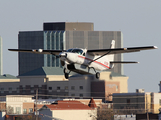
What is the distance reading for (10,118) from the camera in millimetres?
117625

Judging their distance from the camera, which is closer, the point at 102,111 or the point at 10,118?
the point at 10,118

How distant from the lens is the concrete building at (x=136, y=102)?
5738 inches

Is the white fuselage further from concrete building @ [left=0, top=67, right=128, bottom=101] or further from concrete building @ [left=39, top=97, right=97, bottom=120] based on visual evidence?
concrete building @ [left=0, top=67, right=128, bottom=101]

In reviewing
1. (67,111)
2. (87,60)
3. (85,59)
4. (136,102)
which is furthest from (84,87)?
(85,59)

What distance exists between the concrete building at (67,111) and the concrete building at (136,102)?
2088cm

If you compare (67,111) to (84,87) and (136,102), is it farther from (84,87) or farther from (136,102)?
(84,87)

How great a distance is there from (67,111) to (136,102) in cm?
3294

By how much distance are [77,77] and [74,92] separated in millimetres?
5524

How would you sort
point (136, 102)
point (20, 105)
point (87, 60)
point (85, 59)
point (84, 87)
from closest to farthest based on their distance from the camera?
point (85, 59)
point (87, 60)
point (20, 105)
point (136, 102)
point (84, 87)

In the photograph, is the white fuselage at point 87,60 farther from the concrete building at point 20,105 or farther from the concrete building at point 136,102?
the concrete building at point 136,102

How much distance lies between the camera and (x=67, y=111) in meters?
121

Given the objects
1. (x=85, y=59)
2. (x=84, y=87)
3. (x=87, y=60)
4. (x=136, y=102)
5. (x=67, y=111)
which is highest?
(x=85, y=59)

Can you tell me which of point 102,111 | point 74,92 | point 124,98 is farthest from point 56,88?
point 102,111

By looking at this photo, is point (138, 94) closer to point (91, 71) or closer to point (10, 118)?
point (10, 118)
